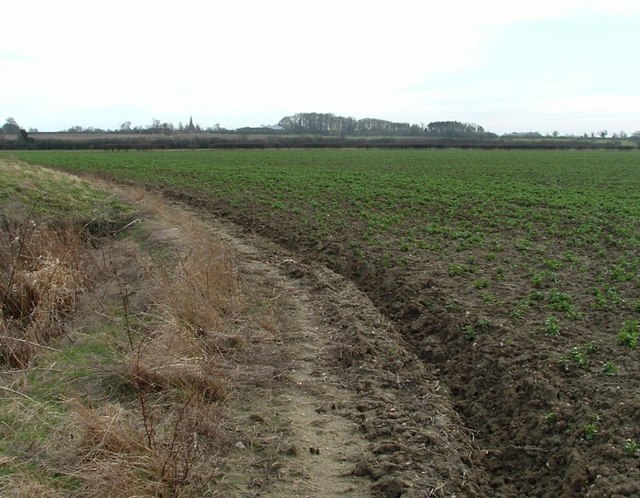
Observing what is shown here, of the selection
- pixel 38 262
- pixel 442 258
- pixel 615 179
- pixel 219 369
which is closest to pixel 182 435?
pixel 219 369

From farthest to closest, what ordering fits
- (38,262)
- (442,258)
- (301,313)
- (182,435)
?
(442,258) → (38,262) → (301,313) → (182,435)

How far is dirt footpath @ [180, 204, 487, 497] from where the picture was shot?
188 inches

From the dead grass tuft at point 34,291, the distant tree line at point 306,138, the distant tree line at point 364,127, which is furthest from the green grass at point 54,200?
the distant tree line at point 364,127

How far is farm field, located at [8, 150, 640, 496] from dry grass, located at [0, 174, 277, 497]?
251 cm

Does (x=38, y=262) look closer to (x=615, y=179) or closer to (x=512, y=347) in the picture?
(x=512, y=347)

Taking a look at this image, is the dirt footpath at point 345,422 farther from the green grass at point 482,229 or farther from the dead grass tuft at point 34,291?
the dead grass tuft at point 34,291

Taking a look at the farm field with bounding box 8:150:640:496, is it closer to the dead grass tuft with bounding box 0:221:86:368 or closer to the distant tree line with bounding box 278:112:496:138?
the dead grass tuft with bounding box 0:221:86:368

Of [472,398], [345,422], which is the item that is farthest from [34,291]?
[472,398]

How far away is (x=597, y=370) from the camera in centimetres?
654

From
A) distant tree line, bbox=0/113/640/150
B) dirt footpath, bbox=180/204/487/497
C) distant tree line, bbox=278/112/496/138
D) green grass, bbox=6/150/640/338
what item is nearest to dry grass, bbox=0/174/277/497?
dirt footpath, bbox=180/204/487/497

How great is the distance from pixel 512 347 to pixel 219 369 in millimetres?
3552

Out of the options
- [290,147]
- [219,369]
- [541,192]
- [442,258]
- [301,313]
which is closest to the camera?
[219,369]

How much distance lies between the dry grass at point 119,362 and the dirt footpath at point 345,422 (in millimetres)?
333

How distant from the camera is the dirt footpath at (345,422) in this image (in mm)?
4785
